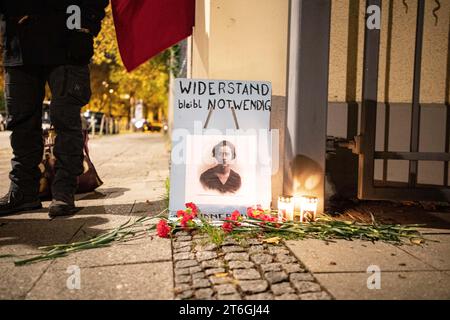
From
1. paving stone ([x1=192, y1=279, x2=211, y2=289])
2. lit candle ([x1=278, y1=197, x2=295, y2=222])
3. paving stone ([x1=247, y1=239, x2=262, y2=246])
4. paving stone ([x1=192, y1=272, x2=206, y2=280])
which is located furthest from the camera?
lit candle ([x1=278, y1=197, x2=295, y2=222])

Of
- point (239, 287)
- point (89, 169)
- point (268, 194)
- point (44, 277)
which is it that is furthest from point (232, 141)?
point (89, 169)

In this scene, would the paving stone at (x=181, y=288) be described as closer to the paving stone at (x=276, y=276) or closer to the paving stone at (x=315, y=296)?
the paving stone at (x=276, y=276)

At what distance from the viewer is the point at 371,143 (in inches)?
125

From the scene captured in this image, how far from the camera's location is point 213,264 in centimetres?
227

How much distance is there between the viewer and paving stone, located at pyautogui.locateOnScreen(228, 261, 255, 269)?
2217mm

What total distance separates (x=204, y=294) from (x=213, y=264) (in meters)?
0.38

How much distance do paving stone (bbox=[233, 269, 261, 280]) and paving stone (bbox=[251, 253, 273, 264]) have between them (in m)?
0.13

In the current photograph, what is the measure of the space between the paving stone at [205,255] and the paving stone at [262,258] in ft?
0.76

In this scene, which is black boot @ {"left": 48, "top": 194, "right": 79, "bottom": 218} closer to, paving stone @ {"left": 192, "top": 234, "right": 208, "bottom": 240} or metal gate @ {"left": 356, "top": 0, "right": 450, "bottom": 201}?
paving stone @ {"left": 192, "top": 234, "right": 208, "bottom": 240}

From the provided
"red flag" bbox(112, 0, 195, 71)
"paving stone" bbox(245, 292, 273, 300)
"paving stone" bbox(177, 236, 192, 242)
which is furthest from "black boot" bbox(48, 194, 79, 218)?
"paving stone" bbox(245, 292, 273, 300)

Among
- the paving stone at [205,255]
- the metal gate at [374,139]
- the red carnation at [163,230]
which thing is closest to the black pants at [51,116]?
the red carnation at [163,230]

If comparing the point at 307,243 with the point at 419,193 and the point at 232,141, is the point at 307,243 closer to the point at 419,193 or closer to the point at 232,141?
the point at 232,141

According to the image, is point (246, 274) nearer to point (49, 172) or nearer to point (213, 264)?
point (213, 264)
